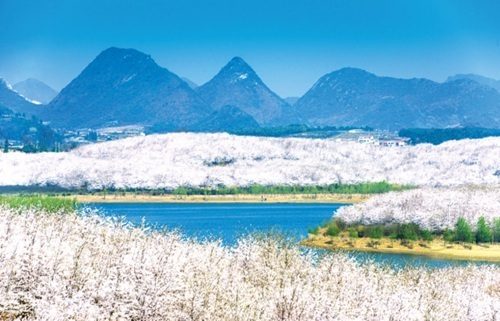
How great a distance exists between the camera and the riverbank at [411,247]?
107 m

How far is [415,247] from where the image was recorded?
113812 mm

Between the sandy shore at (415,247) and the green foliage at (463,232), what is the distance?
A: 1.44m

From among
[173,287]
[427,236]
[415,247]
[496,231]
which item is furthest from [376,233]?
[173,287]

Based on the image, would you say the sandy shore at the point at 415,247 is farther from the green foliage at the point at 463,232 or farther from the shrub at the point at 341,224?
the shrub at the point at 341,224

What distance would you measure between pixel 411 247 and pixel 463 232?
8785 millimetres

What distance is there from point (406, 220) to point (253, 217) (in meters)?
43.5

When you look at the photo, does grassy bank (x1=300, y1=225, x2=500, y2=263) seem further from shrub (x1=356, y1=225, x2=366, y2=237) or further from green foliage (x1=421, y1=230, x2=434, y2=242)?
shrub (x1=356, y1=225, x2=366, y2=237)

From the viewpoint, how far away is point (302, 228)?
136 meters

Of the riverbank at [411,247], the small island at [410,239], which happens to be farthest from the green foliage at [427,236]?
the riverbank at [411,247]

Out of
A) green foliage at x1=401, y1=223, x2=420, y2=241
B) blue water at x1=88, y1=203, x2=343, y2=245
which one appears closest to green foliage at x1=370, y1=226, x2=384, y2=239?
green foliage at x1=401, y1=223, x2=420, y2=241

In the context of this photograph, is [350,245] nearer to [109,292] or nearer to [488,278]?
[488,278]

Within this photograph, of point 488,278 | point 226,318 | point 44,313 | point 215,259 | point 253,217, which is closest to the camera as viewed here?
point 44,313

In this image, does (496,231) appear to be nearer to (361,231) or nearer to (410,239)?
(410,239)

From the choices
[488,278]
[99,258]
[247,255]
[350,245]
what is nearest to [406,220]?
[350,245]
